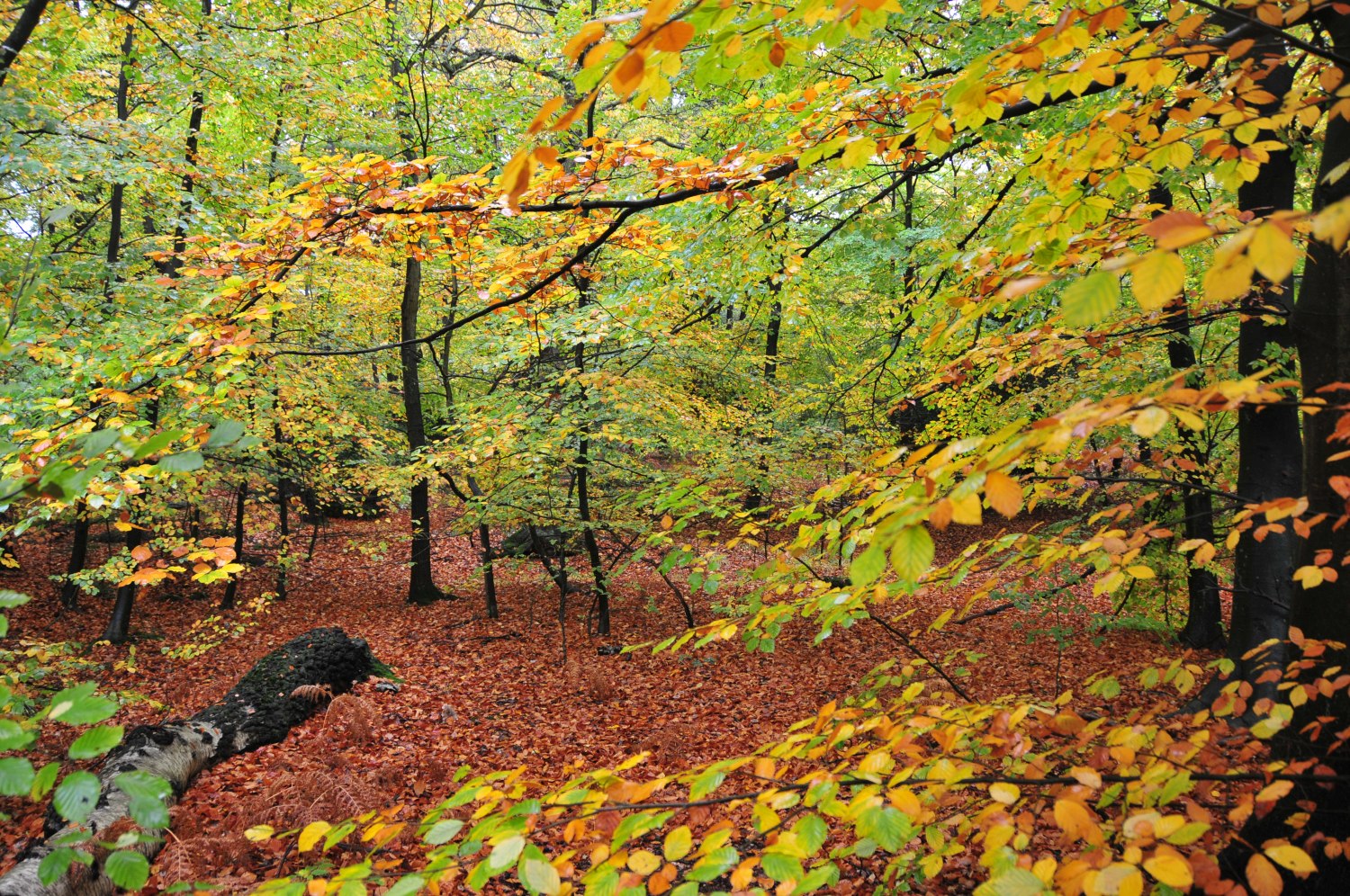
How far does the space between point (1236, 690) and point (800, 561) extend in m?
1.80

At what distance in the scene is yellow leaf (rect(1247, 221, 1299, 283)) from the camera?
85 cm

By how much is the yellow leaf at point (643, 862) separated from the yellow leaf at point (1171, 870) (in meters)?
0.98

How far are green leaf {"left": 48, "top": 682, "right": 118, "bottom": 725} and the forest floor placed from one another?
216 cm

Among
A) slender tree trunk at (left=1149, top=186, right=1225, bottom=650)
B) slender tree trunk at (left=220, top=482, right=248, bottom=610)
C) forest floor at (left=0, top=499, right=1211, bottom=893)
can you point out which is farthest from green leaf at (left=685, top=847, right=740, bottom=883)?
slender tree trunk at (left=220, top=482, right=248, bottom=610)

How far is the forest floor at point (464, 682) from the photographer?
484 cm

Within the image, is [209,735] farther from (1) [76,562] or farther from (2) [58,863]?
(1) [76,562]

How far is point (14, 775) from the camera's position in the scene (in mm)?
1175

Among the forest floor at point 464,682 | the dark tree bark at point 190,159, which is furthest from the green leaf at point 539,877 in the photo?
the dark tree bark at point 190,159

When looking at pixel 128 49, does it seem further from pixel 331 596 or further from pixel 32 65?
pixel 331 596

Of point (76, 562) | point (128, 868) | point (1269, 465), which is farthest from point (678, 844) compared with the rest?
point (76, 562)

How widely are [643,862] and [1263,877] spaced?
137 centimetres

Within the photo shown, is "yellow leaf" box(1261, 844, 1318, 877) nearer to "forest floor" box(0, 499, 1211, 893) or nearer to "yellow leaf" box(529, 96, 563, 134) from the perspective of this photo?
"yellow leaf" box(529, 96, 563, 134)

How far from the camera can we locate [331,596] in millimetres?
12328

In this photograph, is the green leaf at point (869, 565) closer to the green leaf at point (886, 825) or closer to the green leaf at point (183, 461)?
the green leaf at point (886, 825)
